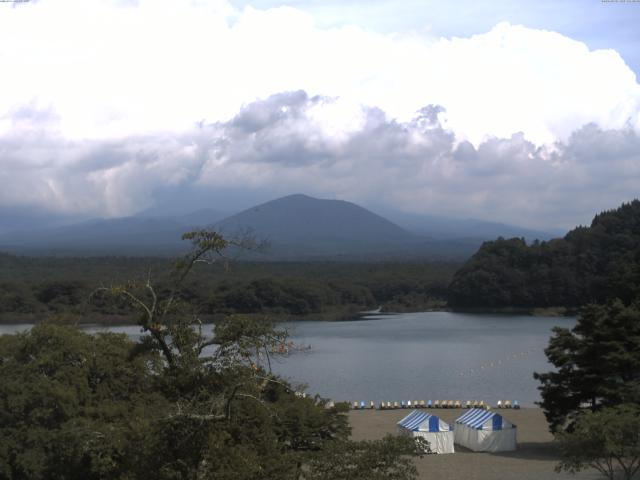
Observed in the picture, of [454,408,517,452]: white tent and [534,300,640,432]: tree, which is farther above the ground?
[534,300,640,432]: tree

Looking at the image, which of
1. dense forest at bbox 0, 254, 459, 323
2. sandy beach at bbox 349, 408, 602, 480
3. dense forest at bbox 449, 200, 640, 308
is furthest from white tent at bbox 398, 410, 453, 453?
dense forest at bbox 449, 200, 640, 308

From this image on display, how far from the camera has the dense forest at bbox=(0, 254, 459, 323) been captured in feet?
193

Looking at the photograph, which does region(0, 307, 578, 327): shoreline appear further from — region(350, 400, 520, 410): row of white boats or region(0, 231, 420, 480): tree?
region(0, 231, 420, 480): tree

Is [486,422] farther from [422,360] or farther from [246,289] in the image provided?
[246,289]

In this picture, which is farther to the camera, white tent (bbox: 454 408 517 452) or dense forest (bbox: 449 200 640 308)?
dense forest (bbox: 449 200 640 308)

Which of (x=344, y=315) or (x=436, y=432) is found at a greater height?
(x=436, y=432)

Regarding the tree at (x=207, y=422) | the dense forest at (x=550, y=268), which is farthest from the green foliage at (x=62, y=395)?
the dense forest at (x=550, y=268)

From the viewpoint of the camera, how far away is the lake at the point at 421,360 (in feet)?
102

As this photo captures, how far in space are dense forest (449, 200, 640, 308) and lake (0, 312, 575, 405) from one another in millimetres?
11062

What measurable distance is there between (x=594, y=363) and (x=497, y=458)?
110 inches

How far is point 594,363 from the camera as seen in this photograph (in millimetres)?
18969

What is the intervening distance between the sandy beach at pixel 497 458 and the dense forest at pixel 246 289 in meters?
22.9

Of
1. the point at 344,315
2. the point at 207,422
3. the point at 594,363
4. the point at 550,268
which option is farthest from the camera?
the point at 550,268

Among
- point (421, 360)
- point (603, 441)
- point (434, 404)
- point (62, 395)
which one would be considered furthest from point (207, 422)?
point (421, 360)
